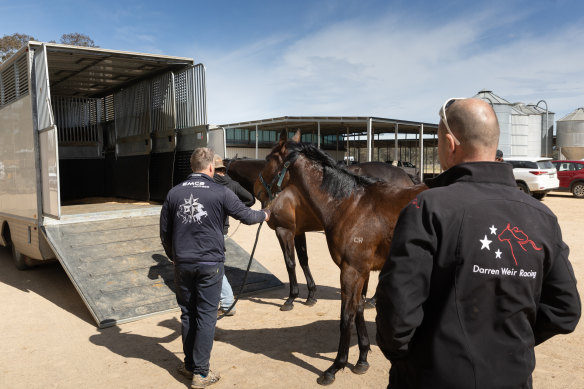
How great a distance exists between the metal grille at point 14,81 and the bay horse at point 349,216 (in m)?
4.30

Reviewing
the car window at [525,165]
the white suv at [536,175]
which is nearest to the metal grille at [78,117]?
the white suv at [536,175]

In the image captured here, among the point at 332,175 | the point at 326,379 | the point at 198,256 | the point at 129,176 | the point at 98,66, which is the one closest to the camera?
the point at 198,256

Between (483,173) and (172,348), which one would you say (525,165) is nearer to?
(172,348)

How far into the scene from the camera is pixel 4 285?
19.6 ft

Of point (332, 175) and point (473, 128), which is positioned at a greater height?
point (473, 128)

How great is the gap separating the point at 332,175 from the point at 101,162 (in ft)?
26.5

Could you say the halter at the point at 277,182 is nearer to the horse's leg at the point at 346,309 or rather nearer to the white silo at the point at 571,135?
the horse's leg at the point at 346,309

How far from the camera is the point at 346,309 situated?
3.37 m

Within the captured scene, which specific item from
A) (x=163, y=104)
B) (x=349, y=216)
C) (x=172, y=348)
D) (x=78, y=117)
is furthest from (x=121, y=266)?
(x=78, y=117)

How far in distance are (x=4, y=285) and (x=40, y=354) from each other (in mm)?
2856

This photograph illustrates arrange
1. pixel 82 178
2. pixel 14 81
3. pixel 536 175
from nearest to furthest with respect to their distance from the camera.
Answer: pixel 14 81 → pixel 82 178 → pixel 536 175

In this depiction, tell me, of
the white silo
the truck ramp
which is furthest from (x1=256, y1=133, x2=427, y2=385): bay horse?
the white silo

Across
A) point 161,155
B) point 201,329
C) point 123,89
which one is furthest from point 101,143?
point 201,329

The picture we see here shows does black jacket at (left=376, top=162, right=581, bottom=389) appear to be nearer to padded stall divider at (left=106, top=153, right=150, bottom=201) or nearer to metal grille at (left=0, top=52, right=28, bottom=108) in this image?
metal grille at (left=0, top=52, right=28, bottom=108)
